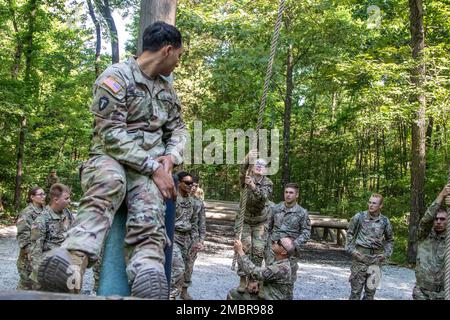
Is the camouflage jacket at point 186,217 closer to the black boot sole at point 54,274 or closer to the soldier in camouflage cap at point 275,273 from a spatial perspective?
the soldier in camouflage cap at point 275,273

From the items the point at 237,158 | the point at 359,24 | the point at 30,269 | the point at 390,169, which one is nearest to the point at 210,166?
the point at 237,158

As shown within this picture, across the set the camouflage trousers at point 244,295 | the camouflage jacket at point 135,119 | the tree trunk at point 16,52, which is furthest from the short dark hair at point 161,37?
the tree trunk at point 16,52

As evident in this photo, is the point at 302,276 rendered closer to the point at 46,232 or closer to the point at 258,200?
the point at 258,200

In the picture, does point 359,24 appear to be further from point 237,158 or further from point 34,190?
point 34,190

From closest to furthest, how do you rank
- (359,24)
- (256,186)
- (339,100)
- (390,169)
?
(256,186), (359,24), (390,169), (339,100)

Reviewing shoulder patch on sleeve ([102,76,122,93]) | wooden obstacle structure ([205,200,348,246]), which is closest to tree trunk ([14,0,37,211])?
wooden obstacle structure ([205,200,348,246])

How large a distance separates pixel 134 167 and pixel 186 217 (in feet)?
16.9

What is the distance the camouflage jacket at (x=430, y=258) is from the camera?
6477 mm

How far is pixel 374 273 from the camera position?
8.22 m

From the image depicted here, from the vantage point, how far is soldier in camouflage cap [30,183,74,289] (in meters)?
6.84

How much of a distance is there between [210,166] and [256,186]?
18.3 metres

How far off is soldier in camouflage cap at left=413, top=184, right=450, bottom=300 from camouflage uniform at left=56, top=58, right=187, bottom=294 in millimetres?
4233

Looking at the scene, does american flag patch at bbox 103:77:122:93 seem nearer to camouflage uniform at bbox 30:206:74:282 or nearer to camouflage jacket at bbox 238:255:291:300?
camouflage jacket at bbox 238:255:291:300

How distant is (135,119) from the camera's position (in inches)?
125
